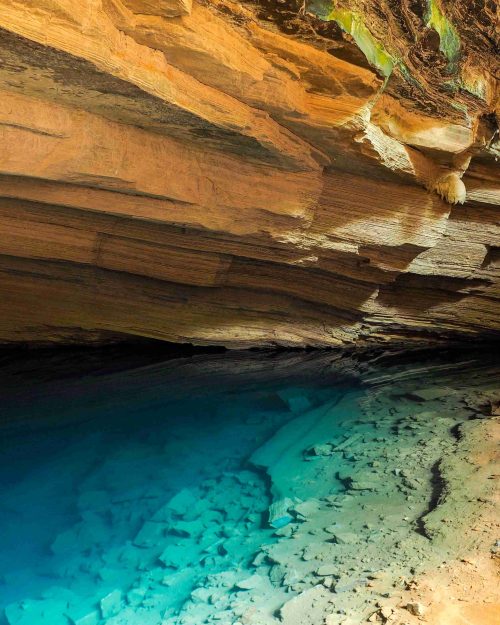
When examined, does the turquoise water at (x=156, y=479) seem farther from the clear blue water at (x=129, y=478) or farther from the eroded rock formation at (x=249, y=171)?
the eroded rock formation at (x=249, y=171)

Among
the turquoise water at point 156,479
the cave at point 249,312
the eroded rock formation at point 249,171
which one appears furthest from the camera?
the eroded rock formation at point 249,171

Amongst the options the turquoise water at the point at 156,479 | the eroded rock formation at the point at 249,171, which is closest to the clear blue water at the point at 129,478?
the turquoise water at the point at 156,479

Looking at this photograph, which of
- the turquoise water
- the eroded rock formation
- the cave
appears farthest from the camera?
the eroded rock formation

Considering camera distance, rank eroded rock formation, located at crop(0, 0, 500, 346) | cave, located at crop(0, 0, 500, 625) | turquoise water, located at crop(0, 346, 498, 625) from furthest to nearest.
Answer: eroded rock formation, located at crop(0, 0, 500, 346), cave, located at crop(0, 0, 500, 625), turquoise water, located at crop(0, 346, 498, 625)

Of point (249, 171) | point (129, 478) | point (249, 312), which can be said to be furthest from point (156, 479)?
point (249, 312)

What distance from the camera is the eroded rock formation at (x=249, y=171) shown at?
493cm

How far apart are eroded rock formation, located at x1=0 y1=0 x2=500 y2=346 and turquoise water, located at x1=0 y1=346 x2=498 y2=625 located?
1.07 m

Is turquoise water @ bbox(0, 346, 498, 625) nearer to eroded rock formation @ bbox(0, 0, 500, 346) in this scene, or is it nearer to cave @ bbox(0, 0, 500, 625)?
cave @ bbox(0, 0, 500, 625)

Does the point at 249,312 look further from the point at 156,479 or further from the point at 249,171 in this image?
the point at 156,479

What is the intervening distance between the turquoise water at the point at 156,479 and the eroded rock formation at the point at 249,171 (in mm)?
1072

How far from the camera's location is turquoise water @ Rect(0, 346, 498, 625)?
384cm

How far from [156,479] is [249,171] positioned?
11.7 ft

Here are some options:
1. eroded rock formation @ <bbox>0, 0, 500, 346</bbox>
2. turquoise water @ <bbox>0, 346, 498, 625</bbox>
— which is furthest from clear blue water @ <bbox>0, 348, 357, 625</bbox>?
eroded rock formation @ <bbox>0, 0, 500, 346</bbox>

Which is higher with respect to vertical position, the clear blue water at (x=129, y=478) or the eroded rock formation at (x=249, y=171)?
the eroded rock formation at (x=249, y=171)
